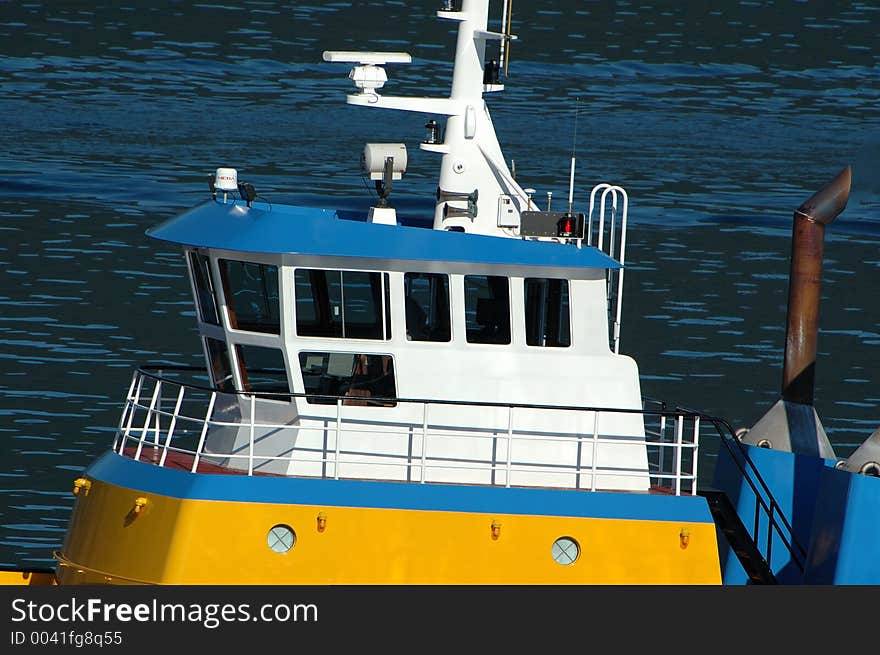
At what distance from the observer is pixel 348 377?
14.5 meters

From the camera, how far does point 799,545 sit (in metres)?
15.9

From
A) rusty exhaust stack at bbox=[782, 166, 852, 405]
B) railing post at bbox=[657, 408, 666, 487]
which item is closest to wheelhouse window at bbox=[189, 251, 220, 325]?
railing post at bbox=[657, 408, 666, 487]

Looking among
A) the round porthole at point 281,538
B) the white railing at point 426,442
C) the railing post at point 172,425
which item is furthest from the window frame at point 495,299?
the railing post at point 172,425

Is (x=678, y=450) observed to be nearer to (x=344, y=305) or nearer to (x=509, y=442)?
(x=509, y=442)

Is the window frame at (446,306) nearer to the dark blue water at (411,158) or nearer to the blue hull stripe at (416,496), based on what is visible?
the blue hull stripe at (416,496)

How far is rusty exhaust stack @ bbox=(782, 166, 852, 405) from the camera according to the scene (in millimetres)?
16984

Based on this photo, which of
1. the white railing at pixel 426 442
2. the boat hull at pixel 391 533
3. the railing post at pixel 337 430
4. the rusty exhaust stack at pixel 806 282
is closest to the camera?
the boat hull at pixel 391 533

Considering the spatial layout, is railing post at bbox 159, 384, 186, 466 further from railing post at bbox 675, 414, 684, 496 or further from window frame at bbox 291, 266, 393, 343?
railing post at bbox 675, 414, 684, 496

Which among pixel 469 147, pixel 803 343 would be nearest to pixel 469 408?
pixel 469 147

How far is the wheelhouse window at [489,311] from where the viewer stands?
14562 millimetres

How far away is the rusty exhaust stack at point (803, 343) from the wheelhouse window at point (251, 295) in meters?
5.67

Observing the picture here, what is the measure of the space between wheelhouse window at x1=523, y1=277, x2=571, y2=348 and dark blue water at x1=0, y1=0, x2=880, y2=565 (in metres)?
10.3

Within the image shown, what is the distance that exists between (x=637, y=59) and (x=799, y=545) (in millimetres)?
46503
